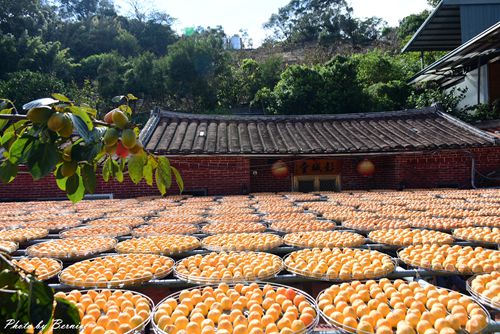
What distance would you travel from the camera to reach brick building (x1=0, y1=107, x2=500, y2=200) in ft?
28.9

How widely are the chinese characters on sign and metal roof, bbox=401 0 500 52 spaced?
8.62m

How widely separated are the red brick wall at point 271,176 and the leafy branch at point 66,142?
25.6 ft

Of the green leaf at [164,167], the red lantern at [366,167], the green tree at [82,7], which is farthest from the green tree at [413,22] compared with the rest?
the green tree at [82,7]

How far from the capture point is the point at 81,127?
0.88 m

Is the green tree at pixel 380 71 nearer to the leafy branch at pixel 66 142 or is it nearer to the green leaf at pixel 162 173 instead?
the green leaf at pixel 162 173

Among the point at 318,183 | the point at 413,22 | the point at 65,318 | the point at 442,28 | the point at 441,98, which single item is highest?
the point at 413,22

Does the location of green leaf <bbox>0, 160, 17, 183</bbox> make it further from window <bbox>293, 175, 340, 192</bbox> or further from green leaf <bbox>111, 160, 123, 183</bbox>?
window <bbox>293, 175, 340, 192</bbox>

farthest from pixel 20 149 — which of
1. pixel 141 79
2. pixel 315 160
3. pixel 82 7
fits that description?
pixel 82 7

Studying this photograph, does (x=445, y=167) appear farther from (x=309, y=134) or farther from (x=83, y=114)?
(x=83, y=114)

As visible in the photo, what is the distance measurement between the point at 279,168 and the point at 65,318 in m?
8.42

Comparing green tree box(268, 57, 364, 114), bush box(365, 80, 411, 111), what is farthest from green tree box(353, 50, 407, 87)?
green tree box(268, 57, 364, 114)

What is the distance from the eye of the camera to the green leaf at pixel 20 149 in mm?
882

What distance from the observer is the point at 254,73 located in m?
24.1

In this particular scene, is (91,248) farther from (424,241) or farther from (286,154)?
(286,154)
